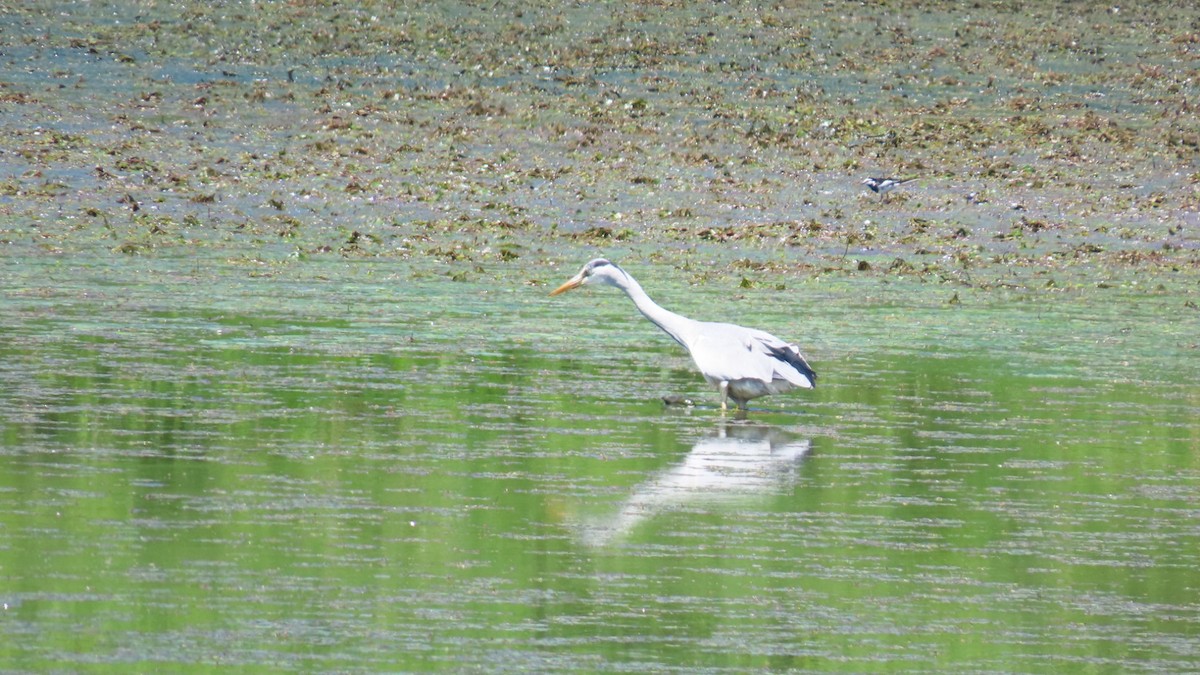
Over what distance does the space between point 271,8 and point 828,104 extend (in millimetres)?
7431

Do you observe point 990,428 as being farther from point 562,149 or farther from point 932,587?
point 562,149

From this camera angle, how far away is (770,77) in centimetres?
2619

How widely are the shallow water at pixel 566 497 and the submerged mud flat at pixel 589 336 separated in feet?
0.11

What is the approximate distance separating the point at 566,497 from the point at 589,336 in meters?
5.85

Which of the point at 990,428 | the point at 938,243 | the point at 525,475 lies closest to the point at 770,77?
the point at 938,243

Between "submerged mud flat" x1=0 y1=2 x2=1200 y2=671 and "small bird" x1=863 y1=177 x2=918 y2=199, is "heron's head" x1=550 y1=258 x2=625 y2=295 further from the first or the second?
"small bird" x1=863 y1=177 x2=918 y2=199

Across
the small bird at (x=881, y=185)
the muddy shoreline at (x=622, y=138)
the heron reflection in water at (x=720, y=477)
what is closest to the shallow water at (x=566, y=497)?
the heron reflection in water at (x=720, y=477)

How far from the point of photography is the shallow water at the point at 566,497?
669cm

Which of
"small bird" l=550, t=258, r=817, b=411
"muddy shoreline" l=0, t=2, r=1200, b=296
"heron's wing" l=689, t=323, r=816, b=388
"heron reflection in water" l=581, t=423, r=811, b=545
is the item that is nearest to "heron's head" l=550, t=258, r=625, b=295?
"small bird" l=550, t=258, r=817, b=411

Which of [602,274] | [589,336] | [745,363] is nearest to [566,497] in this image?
[745,363]

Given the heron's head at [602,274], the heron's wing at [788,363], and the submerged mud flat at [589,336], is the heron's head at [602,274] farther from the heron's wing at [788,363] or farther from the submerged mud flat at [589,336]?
the heron's wing at [788,363]

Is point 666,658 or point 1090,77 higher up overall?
point 1090,77

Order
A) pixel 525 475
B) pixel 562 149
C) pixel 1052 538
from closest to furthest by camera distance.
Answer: pixel 1052 538 → pixel 525 475 → pixel 562 149

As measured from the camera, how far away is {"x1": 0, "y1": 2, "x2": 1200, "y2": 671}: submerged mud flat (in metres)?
7.08
